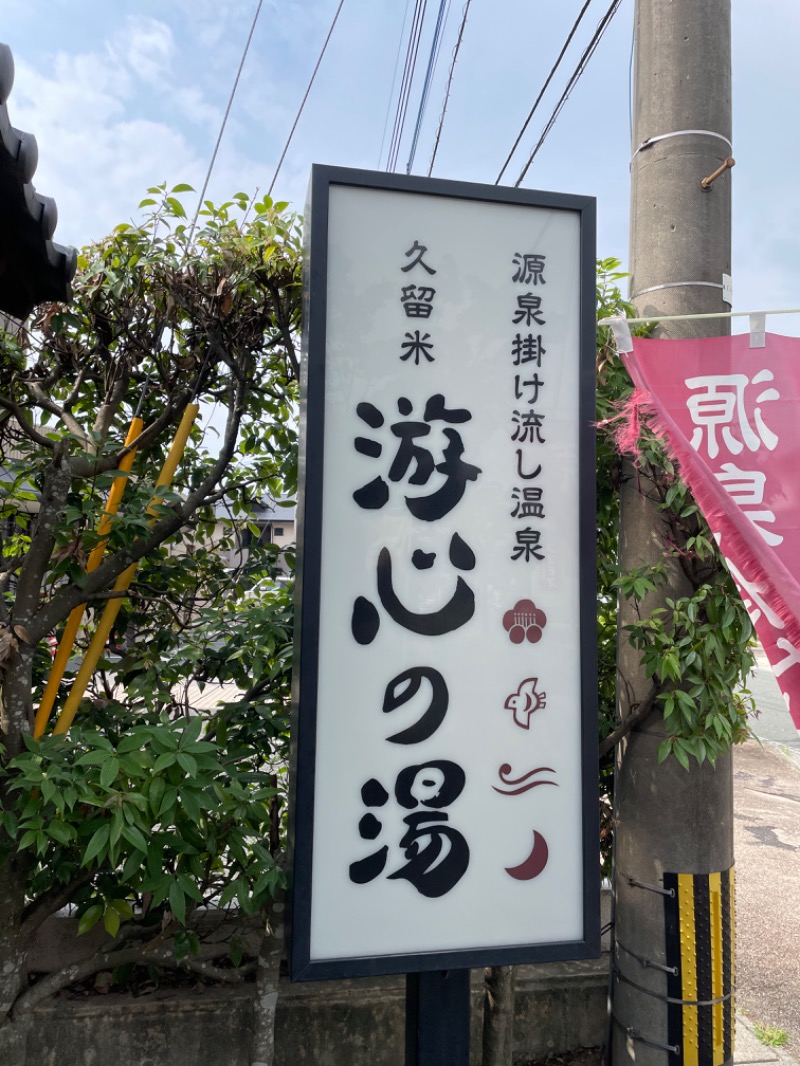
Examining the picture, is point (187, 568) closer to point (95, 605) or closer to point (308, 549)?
point (95, 605)

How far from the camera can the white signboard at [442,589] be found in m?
2.73

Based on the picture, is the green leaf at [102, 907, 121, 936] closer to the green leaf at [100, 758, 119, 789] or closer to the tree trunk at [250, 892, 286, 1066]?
the tree trunk at [250, 892, 286, 1066]

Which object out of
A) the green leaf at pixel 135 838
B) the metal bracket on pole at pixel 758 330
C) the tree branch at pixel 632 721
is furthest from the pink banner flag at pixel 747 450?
the green leaf at pixel 135 838

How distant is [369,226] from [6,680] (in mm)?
2423

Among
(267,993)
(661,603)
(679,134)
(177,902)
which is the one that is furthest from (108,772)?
(679,134)

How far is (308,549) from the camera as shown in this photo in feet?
8.89

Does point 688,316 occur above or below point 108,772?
above

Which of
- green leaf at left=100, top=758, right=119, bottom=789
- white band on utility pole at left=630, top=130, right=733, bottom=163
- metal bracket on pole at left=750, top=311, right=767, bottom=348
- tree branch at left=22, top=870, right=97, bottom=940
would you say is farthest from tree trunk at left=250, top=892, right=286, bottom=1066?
white band on utility pole at left=630, top=130, right=733, bottom=163

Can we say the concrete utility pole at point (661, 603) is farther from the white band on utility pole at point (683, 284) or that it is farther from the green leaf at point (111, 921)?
the green leaf at point (111, 921)

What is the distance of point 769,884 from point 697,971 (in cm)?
467

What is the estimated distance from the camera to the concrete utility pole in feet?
10.6

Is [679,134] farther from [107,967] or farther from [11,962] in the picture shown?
A: [11,962]

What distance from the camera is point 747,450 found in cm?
296

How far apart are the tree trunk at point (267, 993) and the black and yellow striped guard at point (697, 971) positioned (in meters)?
1.64
